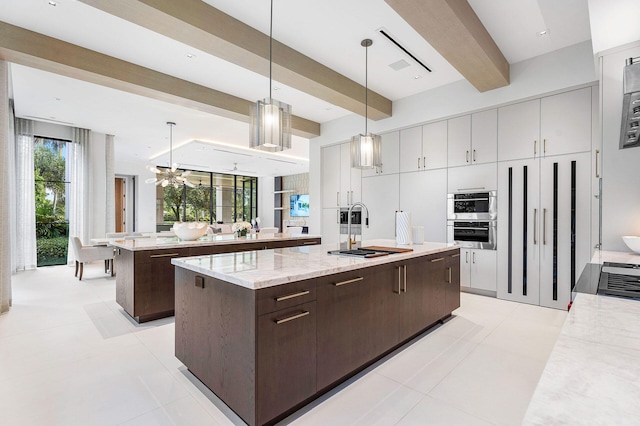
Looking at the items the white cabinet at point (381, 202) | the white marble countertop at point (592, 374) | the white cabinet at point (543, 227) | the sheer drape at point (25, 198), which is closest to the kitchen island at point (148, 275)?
the white cabinet at point (381, 202)

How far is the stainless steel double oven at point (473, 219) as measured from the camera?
13.5 ft

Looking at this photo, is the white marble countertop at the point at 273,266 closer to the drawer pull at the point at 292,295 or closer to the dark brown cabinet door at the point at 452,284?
the drawer pull at the point at 292,295

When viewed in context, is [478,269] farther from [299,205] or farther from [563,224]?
[299,205]

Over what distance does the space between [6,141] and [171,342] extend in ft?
9.69

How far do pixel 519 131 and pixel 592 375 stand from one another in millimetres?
4100

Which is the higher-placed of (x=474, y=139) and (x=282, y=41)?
(x=282, y=41)

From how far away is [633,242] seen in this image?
7.16 ft

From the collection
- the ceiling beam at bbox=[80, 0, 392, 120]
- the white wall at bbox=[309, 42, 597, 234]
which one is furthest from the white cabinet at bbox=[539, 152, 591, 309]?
the ceiling beam at bbox=[80, 0, 392, 120]

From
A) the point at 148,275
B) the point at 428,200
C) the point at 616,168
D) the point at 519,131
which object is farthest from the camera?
the point at 428,200

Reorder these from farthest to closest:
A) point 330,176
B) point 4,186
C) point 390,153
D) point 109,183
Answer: point 109,183 < point 330,176 < point 390,153 < point 4,186

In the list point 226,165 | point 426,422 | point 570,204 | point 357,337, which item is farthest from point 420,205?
point 226,165

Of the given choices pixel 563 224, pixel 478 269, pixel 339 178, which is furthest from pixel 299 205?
pixel 563 224

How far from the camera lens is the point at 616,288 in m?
1.30

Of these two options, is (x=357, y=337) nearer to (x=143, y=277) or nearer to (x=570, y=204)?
(x=143, y=277)
